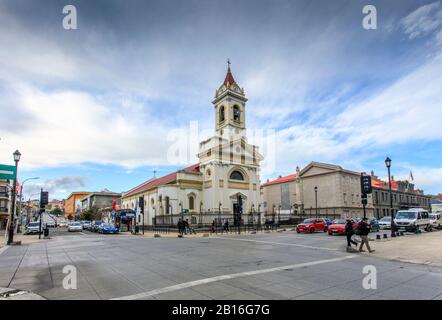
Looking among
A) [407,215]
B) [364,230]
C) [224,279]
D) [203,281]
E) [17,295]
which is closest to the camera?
[17,295]

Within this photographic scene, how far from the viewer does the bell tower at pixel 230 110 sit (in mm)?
53250

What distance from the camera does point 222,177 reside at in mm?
50562

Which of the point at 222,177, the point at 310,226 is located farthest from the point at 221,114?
the point at 310,226

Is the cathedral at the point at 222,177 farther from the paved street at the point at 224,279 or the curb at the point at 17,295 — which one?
the curb at the point at 17,295

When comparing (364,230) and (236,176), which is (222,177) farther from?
(364,230)

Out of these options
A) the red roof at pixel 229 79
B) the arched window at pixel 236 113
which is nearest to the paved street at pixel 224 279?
the arched window at pixel 236 113

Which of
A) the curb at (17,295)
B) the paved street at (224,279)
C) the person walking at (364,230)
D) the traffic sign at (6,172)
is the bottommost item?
the paved street at (224,279)

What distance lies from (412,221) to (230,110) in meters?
34.1

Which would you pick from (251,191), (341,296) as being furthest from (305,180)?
(341,296)

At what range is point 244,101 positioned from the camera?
56.0m

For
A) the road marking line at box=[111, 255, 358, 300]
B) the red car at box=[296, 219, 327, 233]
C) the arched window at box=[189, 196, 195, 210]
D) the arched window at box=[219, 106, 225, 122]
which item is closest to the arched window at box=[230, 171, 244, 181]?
the arched window at box=[189, 196, 195, 210]

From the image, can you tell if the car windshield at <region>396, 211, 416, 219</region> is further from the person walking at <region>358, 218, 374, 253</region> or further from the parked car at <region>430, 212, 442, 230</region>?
the person walking at <region>358, 218, 374, 253</region>

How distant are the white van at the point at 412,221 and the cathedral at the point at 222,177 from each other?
2394 cm
